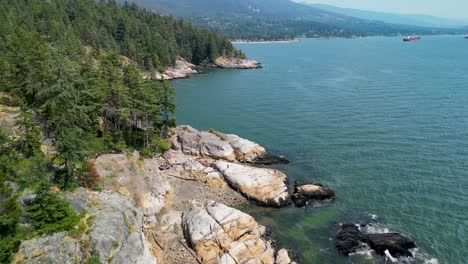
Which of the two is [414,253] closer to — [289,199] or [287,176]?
[289,199]

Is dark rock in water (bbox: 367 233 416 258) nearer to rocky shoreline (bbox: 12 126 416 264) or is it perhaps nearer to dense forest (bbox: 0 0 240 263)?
rocky shoreline (bbox: 12 126 416 264)

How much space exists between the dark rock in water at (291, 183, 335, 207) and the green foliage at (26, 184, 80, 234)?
94.8ft

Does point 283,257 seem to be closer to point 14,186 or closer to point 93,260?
point 93,260

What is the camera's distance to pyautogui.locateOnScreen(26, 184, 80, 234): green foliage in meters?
28.8

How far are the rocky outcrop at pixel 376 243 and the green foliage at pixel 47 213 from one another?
1117 inches

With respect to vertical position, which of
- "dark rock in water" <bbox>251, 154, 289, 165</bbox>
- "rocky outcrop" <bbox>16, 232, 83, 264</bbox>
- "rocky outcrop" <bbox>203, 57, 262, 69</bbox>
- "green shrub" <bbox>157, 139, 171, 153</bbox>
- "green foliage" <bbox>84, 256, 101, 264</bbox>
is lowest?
"dark rock in water" <bbox>251, 154, 289, 165</bbox>

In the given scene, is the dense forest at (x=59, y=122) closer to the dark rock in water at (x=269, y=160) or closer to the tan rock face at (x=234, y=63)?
the dark rock in water at (x=269, y=160)

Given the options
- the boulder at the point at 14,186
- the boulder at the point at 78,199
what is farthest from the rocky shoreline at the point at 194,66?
the boulder at the point at 14,186

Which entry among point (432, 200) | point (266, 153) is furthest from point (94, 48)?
point (432, 200)

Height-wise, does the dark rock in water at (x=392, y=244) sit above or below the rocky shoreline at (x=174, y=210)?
below

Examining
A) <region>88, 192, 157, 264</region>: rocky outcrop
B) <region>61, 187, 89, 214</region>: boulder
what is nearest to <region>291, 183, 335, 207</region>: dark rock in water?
Answer: <region>88, 192, 157, 264</region>: rocky outcrop

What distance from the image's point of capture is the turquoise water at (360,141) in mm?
41875

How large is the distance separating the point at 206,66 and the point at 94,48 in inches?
2478

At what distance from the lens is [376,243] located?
3788 cm
